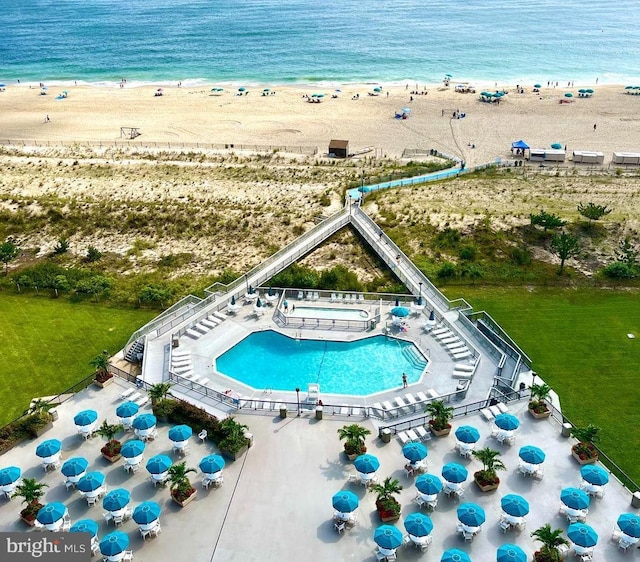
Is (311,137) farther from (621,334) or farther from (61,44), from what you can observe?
(61,44)

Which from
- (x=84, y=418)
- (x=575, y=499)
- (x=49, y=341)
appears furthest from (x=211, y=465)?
(x=49, y=341)

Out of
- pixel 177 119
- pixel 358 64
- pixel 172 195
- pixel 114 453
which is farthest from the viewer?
pixel 358 64

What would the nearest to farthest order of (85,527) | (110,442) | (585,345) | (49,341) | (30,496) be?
(85,527) → (30,496) → (110,442) → (585,345) → (49,341)

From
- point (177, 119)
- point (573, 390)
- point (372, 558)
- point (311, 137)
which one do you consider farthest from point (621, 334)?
point (177, 119)

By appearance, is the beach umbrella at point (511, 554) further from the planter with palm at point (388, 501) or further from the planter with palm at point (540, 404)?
the planter with palm at point (540, 404)

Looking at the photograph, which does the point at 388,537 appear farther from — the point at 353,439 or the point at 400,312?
the point at 400,312

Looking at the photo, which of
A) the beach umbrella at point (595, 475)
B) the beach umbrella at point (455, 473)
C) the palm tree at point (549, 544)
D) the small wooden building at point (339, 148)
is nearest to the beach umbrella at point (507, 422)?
the beach umbrella at point (595, 475)

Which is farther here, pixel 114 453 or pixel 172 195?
pixel 172 195
